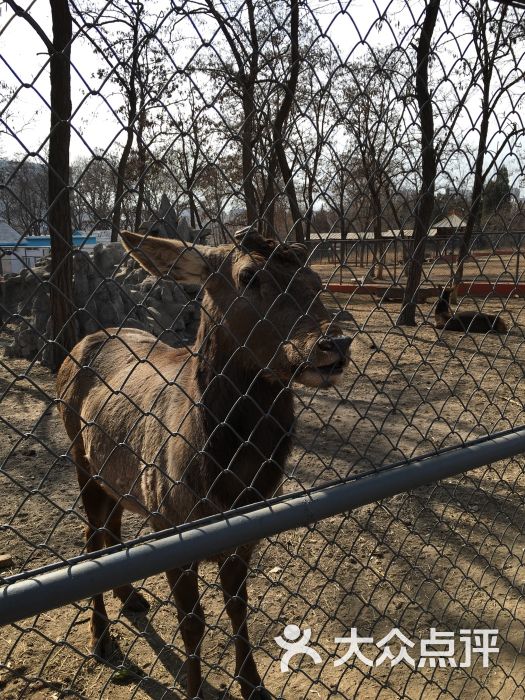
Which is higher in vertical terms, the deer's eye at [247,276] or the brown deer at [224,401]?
the deer's eye at [247,276]

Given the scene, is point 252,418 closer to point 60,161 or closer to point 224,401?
point 224,401

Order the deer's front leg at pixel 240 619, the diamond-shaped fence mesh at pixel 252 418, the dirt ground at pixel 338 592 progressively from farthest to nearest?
the deer's front leg at pixel 240 619 < the dirt ground at pixel 338 592 < the diamond-shaped fence mesh at pixel 252 418

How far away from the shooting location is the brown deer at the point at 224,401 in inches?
84.1

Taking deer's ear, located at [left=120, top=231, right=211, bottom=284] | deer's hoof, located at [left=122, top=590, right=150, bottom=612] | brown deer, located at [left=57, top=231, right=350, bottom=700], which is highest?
deer's ear, located at [left=120, top=231, right=211, bottom=284]

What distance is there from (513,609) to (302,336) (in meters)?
2.42

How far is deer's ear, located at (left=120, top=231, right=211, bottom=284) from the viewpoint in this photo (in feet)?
5.79

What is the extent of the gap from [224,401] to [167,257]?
32.8 inches

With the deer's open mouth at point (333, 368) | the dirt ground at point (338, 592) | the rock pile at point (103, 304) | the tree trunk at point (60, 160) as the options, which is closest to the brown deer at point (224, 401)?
the deer's open mouth at point (333, 368)

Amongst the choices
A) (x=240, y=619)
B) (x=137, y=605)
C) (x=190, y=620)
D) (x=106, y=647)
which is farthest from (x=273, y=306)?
(x=137, y=605)

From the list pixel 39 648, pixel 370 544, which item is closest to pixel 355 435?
pixel 370 544

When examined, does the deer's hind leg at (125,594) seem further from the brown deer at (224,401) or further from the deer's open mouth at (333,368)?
the deer's open mouth at (333,368)

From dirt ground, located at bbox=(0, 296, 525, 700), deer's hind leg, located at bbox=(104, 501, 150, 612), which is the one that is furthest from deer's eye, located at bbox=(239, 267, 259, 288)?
deer's hind leg, located at bbox=(104, 501, 150, 612)

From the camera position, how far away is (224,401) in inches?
107

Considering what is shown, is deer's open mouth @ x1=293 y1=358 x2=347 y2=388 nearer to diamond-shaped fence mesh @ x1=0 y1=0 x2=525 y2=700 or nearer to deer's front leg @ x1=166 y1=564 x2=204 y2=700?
diamond-shaped fence mesh @ x1=0 y1=0 x2=525 y2=700
